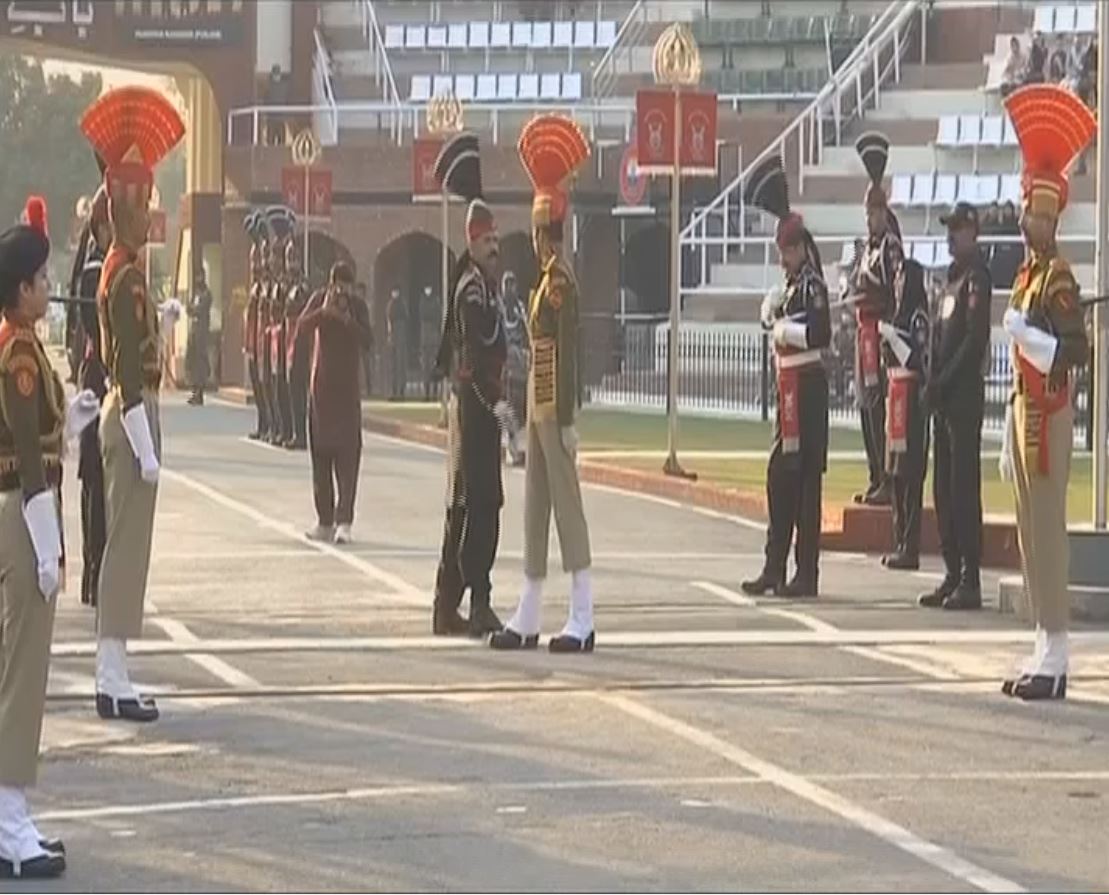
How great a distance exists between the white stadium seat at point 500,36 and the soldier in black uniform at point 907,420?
3572 centimetres

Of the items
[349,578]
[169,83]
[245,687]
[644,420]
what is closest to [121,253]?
[245,687]

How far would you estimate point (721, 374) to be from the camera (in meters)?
37.2

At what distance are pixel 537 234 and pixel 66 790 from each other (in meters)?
4.91

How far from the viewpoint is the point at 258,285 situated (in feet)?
107

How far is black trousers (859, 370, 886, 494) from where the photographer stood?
19.0 meters

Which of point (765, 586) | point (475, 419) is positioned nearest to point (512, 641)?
point (475, 419)

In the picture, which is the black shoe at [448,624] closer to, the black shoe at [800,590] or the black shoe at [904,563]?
the black shoe at [800,590]

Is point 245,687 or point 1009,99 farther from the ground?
point 1009,99

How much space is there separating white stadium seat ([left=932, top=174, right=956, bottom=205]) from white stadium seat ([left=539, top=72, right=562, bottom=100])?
9409mm

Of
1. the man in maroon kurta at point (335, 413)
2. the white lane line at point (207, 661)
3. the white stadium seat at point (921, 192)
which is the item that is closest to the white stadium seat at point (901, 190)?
the white stadium seat at point (921, 192)

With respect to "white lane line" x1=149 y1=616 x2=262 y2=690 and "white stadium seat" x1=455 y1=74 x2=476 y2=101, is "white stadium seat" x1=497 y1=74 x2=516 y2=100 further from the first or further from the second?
"white lane line" x1=149 y1=616 x2=262 y2=690

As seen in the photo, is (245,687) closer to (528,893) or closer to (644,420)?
(528,893)

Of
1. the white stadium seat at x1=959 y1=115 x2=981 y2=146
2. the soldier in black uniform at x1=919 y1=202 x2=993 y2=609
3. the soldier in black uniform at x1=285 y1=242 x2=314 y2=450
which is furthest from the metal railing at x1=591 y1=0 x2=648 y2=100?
the soldier in black uniform at x1=919 y1=202 x2=993 y2=609

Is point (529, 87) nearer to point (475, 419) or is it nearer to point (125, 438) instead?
point (475, 419)
